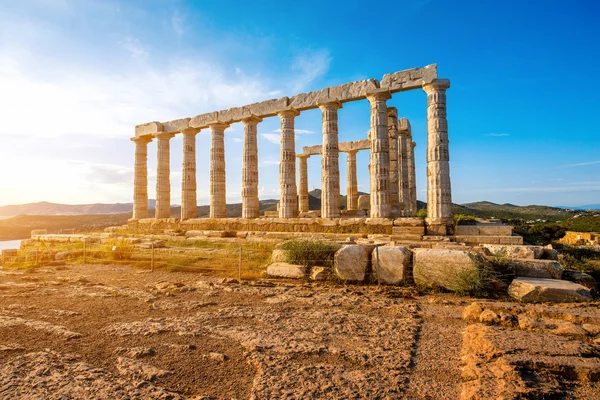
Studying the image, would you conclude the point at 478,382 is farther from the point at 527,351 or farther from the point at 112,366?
the point at 112,366

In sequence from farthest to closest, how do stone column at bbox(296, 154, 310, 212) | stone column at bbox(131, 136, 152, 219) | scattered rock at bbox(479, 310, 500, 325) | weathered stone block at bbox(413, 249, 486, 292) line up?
1. stone column at bbox(296, 154, 310, 212)
2. stone column at bbox(131, 136, 152, 219)
3. weathered stone block at bbox(413, 249, 486, 292)
4. scattered rock at bbox(479, 310, 500, 325)

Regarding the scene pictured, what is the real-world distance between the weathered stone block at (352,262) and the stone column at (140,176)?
65.7 feet


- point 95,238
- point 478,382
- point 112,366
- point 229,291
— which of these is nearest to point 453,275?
→ point 478,382

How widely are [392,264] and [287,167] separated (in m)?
12.2

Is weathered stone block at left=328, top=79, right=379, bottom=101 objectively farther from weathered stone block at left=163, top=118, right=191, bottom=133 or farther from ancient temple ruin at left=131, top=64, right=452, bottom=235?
weathered stone block at left=163, top=118, right=191, bottom=133

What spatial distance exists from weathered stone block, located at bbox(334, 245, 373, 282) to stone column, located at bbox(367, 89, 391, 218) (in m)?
8.04

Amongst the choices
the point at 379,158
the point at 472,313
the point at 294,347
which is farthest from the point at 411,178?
the point at 294,347

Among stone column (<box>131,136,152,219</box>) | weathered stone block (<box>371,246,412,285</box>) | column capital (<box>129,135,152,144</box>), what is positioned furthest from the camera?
stone column (<box>131,136,152,219</box>)

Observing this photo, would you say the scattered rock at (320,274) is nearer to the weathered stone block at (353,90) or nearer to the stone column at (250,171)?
the weathered stone block at (353,90)

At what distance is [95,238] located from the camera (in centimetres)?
1898

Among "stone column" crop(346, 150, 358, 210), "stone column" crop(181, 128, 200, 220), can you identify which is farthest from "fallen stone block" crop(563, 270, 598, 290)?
"stone column" crop(181, 128, 200, 220)

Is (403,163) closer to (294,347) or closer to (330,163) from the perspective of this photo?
(330,163)

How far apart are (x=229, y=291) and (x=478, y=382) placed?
5565 mm

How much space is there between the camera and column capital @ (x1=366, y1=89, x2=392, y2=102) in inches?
631
